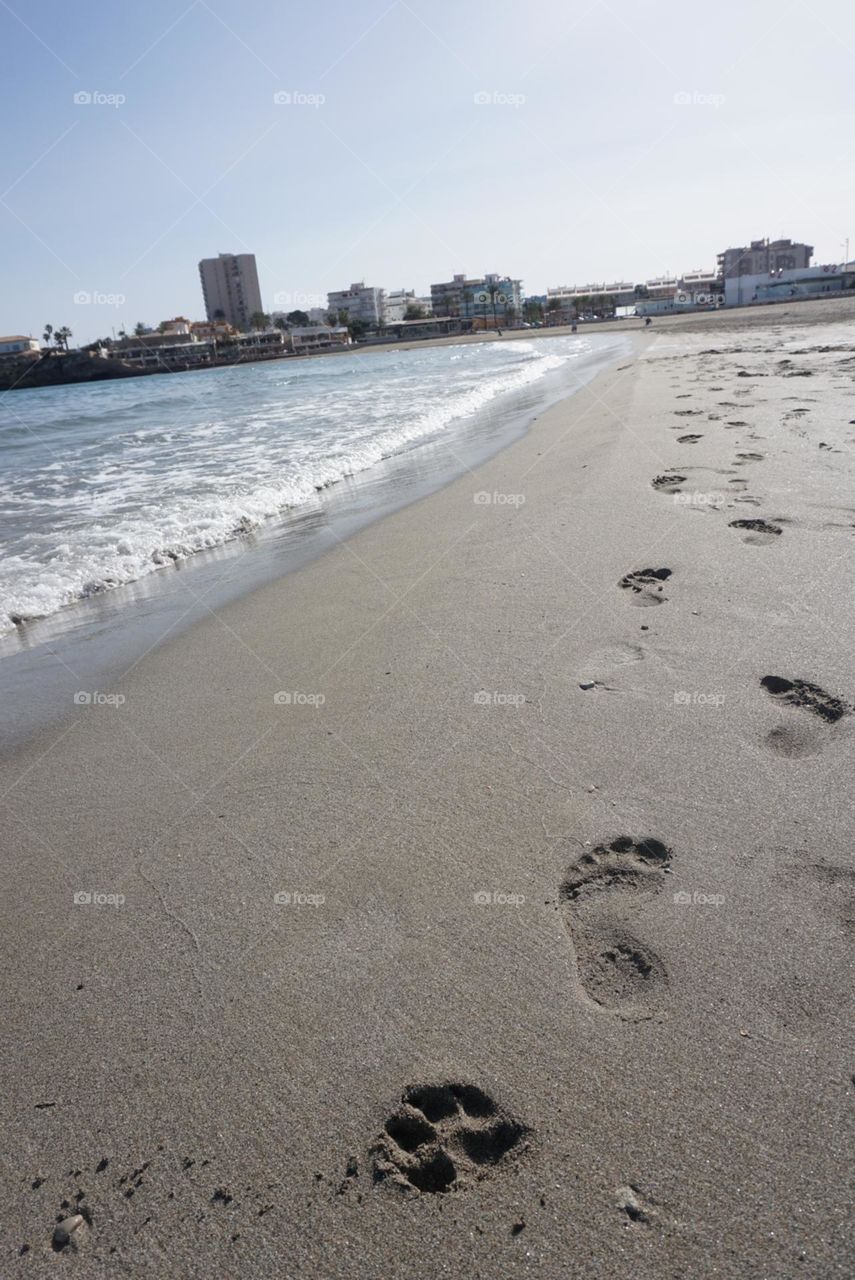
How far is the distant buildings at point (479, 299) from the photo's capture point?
151625 millimetres

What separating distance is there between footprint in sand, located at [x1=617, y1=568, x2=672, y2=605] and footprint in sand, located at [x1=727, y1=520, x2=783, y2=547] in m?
0.76

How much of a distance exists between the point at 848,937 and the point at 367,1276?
1505 millimetres

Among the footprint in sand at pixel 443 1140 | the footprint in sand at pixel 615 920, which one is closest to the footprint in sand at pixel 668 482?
the footprint in sand at pixel 615 920

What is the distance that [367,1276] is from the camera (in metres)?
1.49

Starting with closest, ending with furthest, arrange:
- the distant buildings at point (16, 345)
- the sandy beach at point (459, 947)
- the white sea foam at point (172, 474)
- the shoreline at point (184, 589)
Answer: the sandy beach at point (459, 947)
the shoreline at point (184, 589)
the white sea foam at point (172, 474)
the distant buildings at point (16, 345)

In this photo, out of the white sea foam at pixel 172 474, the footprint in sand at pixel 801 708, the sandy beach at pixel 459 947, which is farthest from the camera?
the white sea foam at pixel 172 474

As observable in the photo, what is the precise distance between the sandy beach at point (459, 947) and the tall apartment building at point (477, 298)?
153519 mm

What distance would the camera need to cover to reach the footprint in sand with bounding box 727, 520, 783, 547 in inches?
201

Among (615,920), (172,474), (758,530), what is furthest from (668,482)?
(172,474)

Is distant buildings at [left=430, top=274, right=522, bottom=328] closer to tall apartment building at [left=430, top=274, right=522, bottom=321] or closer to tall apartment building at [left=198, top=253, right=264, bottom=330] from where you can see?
tall apartment building at [left=430, top=274, right=522, bottom=321]

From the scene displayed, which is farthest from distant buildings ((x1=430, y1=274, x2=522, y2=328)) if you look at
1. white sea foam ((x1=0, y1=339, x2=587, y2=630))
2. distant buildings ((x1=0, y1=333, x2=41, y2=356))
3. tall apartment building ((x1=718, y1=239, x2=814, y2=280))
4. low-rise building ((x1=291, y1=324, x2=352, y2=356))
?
white sea foam ((x1=0, y1=339, x2=587, y2=630))

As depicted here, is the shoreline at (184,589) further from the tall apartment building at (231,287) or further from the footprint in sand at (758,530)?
the tall apartment building at (231,287)

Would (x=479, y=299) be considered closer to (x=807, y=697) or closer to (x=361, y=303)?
(x=361, y=303)

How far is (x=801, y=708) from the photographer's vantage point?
3238mm
